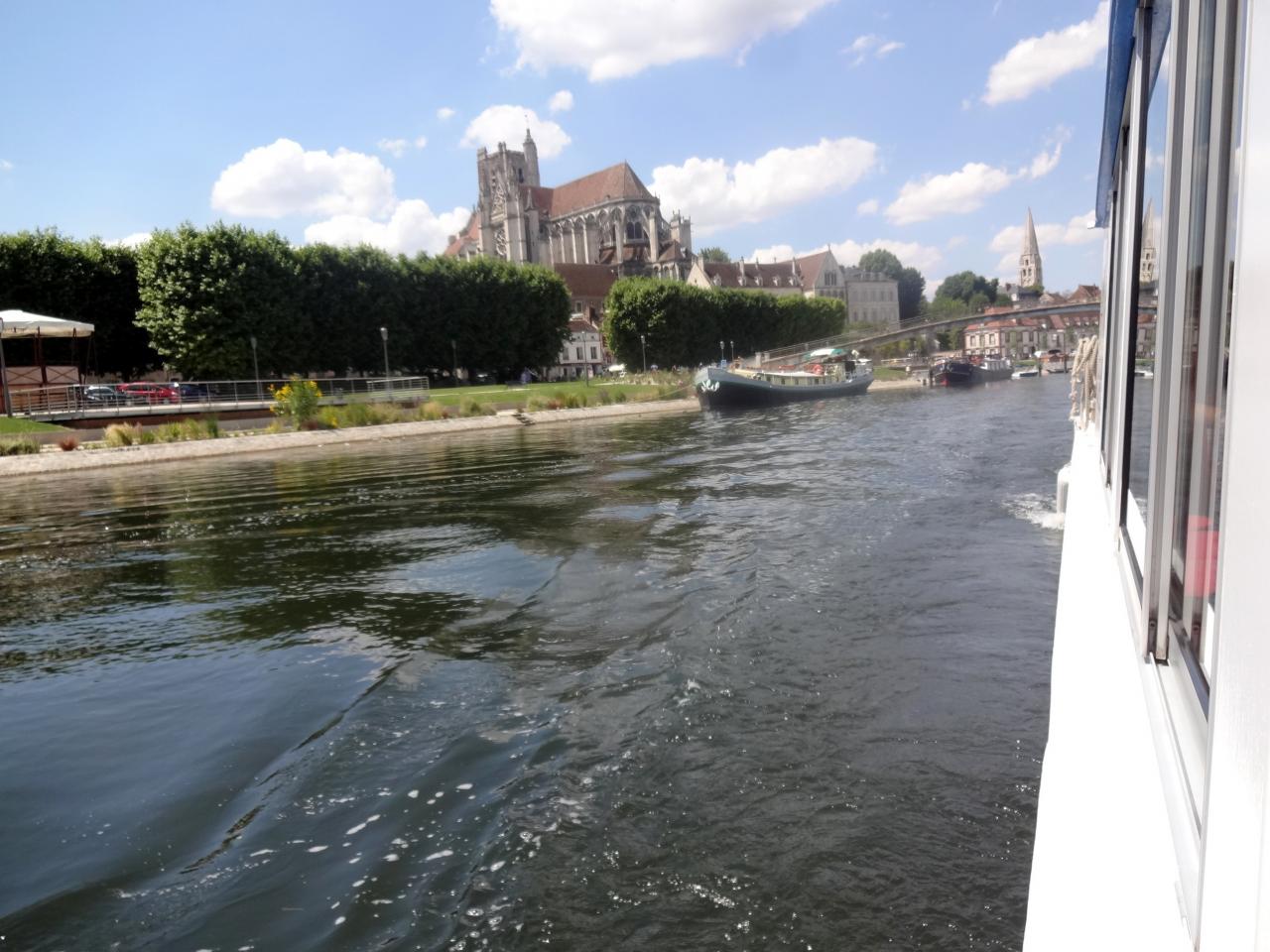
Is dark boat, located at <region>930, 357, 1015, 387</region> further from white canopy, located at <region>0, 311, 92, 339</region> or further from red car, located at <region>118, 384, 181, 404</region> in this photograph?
white canopy, located at <region>0, 311, 92, 339</region>

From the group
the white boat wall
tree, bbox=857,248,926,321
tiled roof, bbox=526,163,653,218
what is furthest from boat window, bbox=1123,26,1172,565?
tree, bbox=857,248,926,321

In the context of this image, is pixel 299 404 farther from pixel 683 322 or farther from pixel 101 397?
pixel 683 322

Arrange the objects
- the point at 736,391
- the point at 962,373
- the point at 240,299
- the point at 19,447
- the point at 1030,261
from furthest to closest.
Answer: the point at 962,373, the point at 1030,261, the point at 240,299, the point at 736,391, the point at 19,447

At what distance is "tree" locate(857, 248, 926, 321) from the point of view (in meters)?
144

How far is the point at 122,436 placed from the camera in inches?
1070

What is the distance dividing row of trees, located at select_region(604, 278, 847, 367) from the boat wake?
5861 cm

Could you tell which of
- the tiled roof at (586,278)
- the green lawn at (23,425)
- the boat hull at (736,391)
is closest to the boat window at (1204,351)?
the green lawn at (23,425)

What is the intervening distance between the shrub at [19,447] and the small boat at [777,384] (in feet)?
81.4

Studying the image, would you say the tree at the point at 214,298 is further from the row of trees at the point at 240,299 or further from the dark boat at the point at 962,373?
the dark boat at the point at 962,373

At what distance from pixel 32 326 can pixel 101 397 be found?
3.16m

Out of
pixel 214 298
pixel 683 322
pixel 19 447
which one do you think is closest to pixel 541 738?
pixel 19 447

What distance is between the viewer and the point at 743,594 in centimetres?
655

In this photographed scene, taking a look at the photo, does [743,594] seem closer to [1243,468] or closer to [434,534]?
[434,534]

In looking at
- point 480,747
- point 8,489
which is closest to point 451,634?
point 480,747
